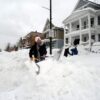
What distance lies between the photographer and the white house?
98.8ft

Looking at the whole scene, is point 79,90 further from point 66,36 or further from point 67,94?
point 66,36

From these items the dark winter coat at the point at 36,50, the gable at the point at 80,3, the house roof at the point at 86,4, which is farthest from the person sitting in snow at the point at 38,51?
the gable at the point at 80,3

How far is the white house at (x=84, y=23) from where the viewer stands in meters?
30.1

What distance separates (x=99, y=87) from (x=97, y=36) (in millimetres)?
25598

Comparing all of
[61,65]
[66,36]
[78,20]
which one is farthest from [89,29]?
[61,65]

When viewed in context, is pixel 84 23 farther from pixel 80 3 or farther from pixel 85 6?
pixel 80 3

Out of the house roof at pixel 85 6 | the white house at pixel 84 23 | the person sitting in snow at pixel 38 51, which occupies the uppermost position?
the house roof at pixel 85 6

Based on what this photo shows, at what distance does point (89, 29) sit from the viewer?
29797mm

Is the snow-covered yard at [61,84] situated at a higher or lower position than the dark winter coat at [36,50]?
lower

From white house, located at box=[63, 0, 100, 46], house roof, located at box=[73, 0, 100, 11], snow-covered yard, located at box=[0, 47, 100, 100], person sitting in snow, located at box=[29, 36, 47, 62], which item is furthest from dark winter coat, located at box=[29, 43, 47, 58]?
house roof, located at box=[73, 0, 100, 11]

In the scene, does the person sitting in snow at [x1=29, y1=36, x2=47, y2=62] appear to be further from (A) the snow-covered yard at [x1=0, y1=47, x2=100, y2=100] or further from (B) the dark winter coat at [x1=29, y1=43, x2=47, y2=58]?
(A) the snow-covered yard at [x1=0, y1=47, x2=100, y2=100]

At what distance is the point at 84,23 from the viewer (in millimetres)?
33906

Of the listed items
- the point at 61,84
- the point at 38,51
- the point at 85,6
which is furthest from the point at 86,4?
the point at 61,84

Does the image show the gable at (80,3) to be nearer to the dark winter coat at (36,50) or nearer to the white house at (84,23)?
the white house at (84,23)
